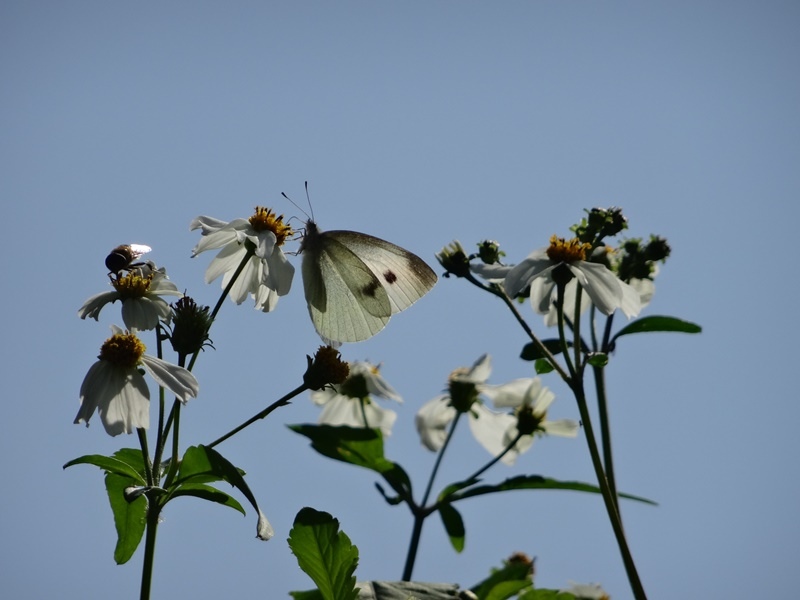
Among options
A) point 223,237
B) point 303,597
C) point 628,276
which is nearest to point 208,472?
point 303,597

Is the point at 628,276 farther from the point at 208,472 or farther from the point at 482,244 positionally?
the point at 208,472

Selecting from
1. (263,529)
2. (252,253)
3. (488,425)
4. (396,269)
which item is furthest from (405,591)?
(488,425)

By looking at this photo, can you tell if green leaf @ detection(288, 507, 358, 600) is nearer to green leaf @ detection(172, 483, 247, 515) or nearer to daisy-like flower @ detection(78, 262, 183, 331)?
green leaf @ detection(172, 483, 247, 515)

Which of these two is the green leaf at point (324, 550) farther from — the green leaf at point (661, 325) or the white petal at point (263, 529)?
the green leaf at point (661, 325)

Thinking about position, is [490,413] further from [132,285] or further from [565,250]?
[132,285]

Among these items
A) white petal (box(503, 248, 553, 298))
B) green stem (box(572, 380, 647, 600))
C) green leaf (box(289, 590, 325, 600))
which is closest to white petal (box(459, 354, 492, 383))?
white petal (box(503, 248, 553, 298))

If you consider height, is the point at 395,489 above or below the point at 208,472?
above
